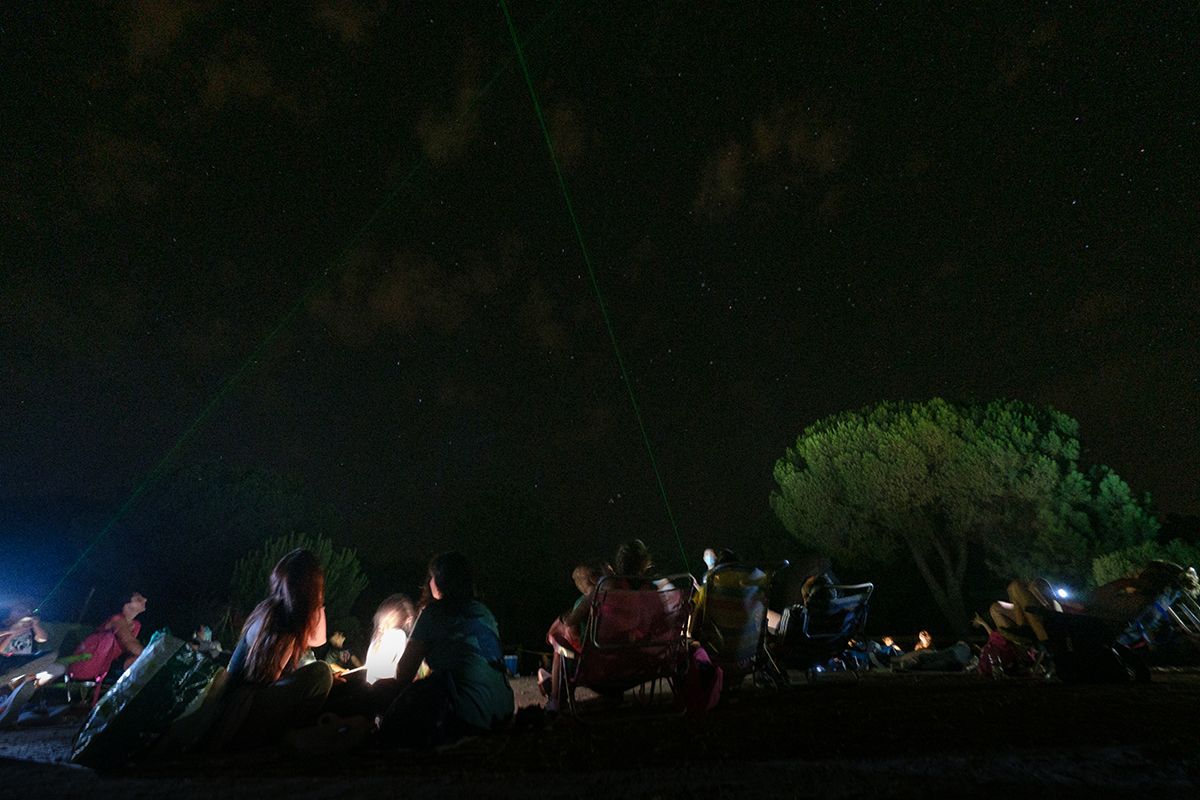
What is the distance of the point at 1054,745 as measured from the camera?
2641 mm

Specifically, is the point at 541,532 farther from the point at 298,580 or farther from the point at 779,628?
the point at 298,580

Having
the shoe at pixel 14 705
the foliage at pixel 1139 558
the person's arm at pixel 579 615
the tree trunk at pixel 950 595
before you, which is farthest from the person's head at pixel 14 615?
the tree trunk at pixel 950 595

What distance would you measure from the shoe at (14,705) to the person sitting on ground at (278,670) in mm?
3744

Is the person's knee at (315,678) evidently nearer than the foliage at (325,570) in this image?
Yes

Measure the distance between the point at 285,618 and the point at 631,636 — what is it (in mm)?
2503

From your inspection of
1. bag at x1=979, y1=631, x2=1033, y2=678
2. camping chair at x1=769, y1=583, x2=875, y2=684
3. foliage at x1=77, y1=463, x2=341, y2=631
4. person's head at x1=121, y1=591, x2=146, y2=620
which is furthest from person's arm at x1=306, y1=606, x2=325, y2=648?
foliage at x1=77, y1=463, x2=341, y2=631

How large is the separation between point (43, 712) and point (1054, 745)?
342 inches

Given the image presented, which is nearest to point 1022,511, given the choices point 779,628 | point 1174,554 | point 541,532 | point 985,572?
point 1174,554

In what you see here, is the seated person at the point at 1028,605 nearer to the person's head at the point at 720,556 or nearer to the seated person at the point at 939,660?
the seated person at the point at 939,660

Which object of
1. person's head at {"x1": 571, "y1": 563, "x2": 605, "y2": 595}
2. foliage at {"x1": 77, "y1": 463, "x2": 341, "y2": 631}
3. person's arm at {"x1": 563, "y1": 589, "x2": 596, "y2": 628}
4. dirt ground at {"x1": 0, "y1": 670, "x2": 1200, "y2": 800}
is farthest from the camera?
foliage at {"x1": 77, "y1": 463, "x2": 341, "y2": 631}

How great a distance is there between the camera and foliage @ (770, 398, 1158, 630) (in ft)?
60.3

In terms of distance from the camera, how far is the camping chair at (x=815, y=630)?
263 inches

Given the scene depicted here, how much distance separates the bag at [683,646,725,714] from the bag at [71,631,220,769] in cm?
330

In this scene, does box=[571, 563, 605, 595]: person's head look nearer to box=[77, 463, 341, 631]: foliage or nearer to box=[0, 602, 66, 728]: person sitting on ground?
box=[0, 602, 66, 728]: person sitting on ground
